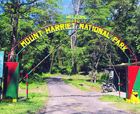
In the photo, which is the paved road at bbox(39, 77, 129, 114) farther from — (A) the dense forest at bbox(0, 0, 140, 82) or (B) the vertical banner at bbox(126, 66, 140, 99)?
(A) the dense forest at bbox(0, 0, 140, 82)

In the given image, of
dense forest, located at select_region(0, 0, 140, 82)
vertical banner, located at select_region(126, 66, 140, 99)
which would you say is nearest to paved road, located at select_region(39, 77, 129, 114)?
→ vertical banner, located at select_region(126, 66, 140, 99)

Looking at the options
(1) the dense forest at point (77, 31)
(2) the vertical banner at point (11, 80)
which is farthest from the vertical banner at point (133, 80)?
(1) the dense forest at point (77, 31)

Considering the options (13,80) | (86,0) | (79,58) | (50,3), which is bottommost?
(13,80)

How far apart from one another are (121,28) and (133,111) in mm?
31148

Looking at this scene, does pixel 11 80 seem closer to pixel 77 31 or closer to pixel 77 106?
pixel 77 106

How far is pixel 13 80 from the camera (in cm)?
1243

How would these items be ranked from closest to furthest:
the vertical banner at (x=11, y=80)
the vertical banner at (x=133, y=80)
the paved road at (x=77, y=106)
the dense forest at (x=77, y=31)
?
the paved road at (x=77, y=106) → the vertical banner at (x=11, y=80) → the vertical banner at (x=133, y=80) → the dense forest at (x=77, y=31)

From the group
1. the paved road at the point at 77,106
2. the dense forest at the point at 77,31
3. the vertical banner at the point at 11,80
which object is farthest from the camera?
the dense forest at the point at 77,31

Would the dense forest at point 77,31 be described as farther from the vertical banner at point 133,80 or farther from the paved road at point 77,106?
the vertical banner at point 133,80

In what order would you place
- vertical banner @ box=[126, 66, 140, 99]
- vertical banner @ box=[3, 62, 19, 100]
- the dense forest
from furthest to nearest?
the dense forest < vertical banner @ box=[126, 66, 140, 99] < vertical banner @ box=[3, 62, 19, 100]

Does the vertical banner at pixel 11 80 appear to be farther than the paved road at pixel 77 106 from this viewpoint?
Yes

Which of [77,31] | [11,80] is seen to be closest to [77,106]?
[11,80]

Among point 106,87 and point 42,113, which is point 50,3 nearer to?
point 106,87

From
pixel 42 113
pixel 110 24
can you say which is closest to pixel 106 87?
pixel 42 113
